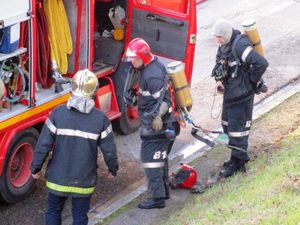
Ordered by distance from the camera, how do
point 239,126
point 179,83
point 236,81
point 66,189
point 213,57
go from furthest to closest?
point 213,57 < point 239,126 < point 236,81 < point 179,83 < point 66,189

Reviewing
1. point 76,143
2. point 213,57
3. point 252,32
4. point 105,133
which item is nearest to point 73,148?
point 76,143

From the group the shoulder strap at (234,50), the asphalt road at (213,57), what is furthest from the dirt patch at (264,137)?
the shoulder strap at (234,50)

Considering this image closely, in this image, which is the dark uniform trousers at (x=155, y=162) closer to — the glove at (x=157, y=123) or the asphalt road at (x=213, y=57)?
the glove at (x=157, y=123)

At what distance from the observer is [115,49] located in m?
8.49

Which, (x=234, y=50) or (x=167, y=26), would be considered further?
(x=167, y=26)

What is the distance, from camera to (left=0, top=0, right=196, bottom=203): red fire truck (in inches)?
262

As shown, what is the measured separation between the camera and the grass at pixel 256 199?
546 cm

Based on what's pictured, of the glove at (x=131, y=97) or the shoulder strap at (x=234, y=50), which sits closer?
the glove at (x=131, y=97)

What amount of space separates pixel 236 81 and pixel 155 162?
1190 millimetres

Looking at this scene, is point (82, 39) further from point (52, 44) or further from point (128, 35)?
point (128, 35)

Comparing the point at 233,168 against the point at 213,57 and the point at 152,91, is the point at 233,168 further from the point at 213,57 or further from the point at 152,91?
the point at 213,57

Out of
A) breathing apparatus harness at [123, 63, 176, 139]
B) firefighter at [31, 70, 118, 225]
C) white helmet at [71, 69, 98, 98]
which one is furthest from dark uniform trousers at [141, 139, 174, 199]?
white helmet at [71, 69, 98, 98]

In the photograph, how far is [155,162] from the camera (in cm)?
669

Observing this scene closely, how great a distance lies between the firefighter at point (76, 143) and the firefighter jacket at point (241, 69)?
183cm
